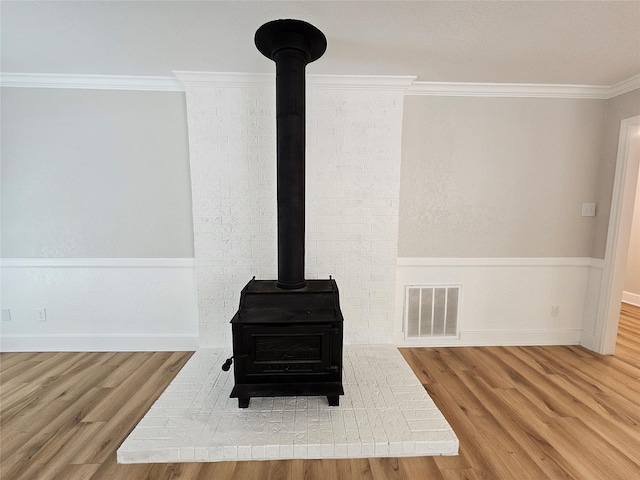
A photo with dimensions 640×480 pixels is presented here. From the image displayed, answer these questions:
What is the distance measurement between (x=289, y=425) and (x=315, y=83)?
2.44m

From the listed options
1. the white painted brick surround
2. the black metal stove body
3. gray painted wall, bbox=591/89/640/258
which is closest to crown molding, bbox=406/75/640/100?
gray painted wall, bbox=591/89/640/258

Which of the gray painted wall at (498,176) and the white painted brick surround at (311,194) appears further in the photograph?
the gray painted wall at (498,176)

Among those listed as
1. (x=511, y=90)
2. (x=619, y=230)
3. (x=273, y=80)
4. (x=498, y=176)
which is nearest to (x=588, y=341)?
(x=619, y=230)

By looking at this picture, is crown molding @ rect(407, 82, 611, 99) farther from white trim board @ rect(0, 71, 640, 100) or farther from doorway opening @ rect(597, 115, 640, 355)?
doorway opening @ rect(597, 115, 640, 355)

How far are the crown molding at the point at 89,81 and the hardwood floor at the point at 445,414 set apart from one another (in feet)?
7.42

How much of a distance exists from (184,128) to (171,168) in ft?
1.16

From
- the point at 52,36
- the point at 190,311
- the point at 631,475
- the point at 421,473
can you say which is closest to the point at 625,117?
the point at 631,475

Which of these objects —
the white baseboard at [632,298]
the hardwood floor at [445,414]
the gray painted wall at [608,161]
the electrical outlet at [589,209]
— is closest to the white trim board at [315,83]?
the gray painted wall at [608,161]

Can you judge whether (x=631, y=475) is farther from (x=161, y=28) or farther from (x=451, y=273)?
(x=161, y=28)

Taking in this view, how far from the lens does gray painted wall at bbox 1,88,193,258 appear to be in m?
2.58

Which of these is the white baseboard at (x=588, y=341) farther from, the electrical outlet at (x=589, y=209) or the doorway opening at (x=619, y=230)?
the electrical outlet at (x=589, y=209)

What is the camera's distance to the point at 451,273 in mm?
2848

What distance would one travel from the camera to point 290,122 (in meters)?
1.98

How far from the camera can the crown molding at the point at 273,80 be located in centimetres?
247
